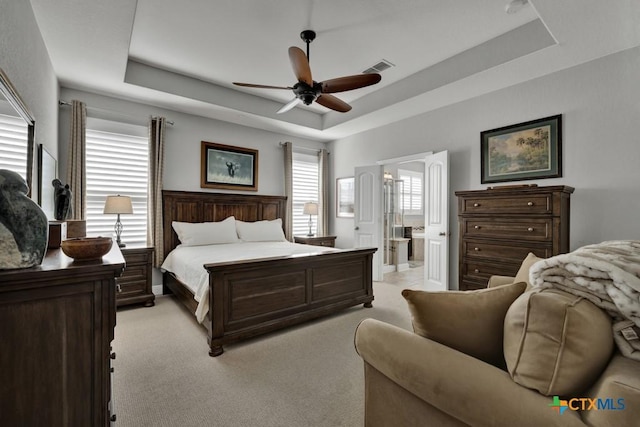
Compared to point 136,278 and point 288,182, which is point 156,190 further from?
point 288,182

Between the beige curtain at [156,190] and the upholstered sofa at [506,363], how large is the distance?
389cm

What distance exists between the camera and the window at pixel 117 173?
152 inches

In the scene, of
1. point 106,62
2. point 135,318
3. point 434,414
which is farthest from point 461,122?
point 135,318

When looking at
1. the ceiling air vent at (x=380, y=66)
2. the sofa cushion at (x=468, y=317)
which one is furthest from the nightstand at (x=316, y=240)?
the sofa cushion at (x=468, y=317)

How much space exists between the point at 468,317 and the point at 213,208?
4.38 m

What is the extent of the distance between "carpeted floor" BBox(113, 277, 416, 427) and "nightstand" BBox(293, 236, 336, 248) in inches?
92.2

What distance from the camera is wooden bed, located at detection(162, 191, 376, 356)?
8.24 feet

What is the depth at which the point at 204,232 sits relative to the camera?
4250 mm

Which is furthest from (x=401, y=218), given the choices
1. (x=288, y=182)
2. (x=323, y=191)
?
(x=288, y=182)

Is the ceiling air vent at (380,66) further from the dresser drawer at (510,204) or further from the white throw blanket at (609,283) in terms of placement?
the white throw blanket at (609,283)

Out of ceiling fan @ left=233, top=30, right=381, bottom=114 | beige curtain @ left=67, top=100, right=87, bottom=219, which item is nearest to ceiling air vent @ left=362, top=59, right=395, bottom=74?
ceiling fan @ left=233, top=30, right=381, bottom=114

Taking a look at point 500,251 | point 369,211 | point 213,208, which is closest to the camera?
point 500,251

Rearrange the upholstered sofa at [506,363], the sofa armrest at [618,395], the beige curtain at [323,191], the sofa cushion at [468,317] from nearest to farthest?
1. the sofa armrest at [618,395]
2. the upholstered sofa at [506,363]
3. the sofa cushion at [468,317]
4. the beige curtain at [323,191]

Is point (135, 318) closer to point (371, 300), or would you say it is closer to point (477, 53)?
point (371, 300)
